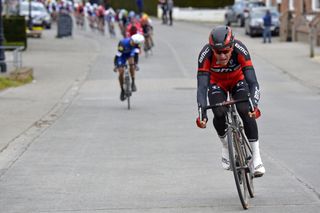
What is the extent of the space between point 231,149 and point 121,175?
2.69 meters

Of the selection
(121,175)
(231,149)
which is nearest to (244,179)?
(231,149)

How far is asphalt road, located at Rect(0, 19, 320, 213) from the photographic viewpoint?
917 cm

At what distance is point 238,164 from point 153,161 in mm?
3539

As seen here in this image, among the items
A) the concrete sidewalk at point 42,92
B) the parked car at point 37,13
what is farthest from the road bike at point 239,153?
the parked car at point 37,13

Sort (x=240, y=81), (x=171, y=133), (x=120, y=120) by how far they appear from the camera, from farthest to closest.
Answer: (x=120, y=120)
(x=171, y=133)
(x=240, y=81)

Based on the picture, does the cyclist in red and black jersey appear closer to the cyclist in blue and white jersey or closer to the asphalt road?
the asphalt road

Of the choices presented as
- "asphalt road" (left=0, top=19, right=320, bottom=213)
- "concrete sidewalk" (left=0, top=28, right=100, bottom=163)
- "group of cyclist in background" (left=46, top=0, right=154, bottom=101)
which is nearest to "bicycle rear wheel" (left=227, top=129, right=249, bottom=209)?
"asphalt road" (left=0, top=19, right=320, bottom=213)

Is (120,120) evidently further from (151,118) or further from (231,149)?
(231,149)

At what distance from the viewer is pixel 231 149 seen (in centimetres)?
859

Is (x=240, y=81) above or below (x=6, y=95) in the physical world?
above

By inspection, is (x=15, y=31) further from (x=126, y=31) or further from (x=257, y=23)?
(x=257, y=23)

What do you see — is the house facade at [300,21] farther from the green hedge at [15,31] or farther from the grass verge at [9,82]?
the grass verge at [9,82]

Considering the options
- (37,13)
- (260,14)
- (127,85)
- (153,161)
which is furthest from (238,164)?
(37,13)

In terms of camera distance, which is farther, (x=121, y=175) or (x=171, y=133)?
(x=171, y=133)
